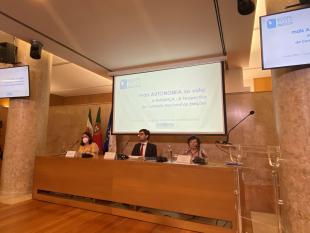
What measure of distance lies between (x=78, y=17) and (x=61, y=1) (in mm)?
286

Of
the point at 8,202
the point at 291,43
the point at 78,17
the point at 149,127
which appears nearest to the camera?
the point at 291,43

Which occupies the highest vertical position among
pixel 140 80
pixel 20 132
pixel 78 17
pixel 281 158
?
pixel 78 17

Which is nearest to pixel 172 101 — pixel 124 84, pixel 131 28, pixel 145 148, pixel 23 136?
pixel 145 148

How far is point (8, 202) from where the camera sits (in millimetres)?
2979

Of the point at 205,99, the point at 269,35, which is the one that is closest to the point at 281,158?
the point at 269,35

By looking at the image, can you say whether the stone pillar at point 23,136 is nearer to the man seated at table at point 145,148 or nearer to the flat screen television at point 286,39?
the man seated at table at point 145,148

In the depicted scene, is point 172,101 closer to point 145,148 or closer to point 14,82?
point 145,148

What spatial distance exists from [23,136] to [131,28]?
2.55 metres

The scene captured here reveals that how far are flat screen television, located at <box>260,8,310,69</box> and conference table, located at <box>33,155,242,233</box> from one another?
1.09 metres

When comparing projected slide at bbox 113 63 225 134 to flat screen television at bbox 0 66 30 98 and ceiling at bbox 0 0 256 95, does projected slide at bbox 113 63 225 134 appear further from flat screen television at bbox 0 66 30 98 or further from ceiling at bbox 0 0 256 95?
flat screen television at bbox 0 66 30 98

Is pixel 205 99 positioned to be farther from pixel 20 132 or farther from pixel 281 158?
pixel 20 132

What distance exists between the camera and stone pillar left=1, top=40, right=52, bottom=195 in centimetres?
333

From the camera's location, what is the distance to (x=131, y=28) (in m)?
2.70

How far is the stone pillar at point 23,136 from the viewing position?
3.33 meters
